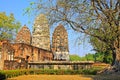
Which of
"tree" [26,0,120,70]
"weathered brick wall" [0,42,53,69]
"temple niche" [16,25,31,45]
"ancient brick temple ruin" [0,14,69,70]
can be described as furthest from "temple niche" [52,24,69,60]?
"tree" [26,0,120,70]

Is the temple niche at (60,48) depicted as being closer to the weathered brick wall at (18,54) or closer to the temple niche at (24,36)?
the weathered brick wall at (18,54)

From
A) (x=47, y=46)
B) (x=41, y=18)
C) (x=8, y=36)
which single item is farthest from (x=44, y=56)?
(x=41, y=18)

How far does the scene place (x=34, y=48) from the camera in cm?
4028

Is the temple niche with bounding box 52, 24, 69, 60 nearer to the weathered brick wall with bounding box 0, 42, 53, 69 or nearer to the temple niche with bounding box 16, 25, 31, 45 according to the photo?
the weathered brick wall with bounding box 0, 42, 53, 69

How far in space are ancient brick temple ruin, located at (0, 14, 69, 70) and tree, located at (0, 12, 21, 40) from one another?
220 centimetres

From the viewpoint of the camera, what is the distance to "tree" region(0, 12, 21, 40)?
53.1 meters

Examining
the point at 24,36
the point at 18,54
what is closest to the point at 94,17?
the point at 18,54

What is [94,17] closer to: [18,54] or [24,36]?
[18,54]

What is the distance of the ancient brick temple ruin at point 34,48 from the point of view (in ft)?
92.8

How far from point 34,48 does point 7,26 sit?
15298 mm

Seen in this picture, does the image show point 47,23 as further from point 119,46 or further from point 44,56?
point 44,56

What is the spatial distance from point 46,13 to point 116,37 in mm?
6342

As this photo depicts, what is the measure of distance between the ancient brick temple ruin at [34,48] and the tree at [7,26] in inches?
86.7

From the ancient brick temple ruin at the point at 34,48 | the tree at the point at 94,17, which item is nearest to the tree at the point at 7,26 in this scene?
the ancient brick temple ruin at the point at 34,48
